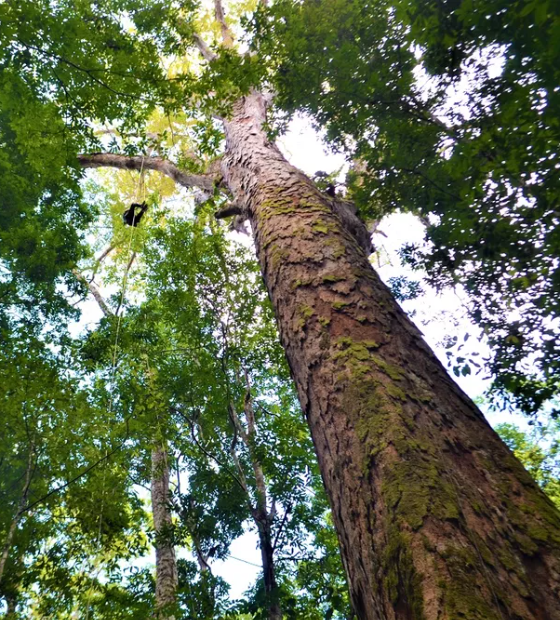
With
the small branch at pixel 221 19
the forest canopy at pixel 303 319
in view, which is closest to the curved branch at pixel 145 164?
the forest canopy at pixel 303 319

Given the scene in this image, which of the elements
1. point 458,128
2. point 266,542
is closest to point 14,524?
point 266,542

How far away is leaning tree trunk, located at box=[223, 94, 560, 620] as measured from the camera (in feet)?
3.30

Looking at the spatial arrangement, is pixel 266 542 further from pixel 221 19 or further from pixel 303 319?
pixel 221 19

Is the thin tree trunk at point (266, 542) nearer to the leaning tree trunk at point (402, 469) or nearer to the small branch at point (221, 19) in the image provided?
the leaning tree trunk at point (402, 469)

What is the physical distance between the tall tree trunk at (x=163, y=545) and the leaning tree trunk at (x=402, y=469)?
4359 millimetres

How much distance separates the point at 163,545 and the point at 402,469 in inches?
224

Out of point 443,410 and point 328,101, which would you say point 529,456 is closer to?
point 328,101

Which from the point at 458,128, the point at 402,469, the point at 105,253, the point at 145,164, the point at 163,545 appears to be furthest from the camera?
the point at 105,253

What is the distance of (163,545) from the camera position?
229 inches

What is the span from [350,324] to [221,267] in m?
4.64

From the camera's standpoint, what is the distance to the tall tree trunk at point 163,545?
5.28 m

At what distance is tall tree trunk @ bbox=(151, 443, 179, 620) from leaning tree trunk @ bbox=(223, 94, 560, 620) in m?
4.36

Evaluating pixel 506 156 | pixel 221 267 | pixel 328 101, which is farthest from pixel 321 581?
pixel 328 101

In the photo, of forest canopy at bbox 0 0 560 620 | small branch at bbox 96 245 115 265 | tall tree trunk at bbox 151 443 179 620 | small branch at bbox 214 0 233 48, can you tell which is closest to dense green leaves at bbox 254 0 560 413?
forest canopy at bbox 0 0 560 620
